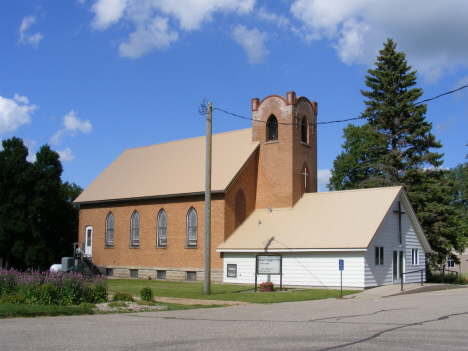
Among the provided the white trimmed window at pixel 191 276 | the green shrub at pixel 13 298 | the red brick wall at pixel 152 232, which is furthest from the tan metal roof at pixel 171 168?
the green shrub at pixel 13 298

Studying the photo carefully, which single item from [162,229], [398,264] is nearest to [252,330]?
[398,264]

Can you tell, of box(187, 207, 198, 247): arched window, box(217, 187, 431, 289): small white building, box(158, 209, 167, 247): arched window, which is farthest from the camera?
box(158, 209, 167, 247): arched window

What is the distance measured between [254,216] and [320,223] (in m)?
5.84

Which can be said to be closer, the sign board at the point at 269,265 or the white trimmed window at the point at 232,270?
the sign board at the point at 269,265

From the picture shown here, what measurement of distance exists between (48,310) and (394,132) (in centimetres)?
3292

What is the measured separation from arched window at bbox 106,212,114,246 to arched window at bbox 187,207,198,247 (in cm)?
876

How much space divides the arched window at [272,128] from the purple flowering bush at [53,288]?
1921 cm

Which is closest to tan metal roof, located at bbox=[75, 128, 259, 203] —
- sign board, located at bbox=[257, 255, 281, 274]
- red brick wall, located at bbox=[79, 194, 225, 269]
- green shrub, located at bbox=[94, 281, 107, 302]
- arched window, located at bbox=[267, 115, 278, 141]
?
red brick wall, located at bbox=[79, 194, 225, 269]

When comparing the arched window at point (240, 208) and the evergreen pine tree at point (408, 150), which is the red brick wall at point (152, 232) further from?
the evergreen pine tree at point (408, 150)

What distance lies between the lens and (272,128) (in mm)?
36000

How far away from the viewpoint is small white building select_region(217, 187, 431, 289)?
90.1 feet

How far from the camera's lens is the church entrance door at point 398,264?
30.7 meters

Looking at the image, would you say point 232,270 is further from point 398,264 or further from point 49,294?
point 49,294

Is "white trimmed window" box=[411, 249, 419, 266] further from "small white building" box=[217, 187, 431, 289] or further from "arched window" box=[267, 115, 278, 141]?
"arched window" box=[267, 115, 278, 141]
